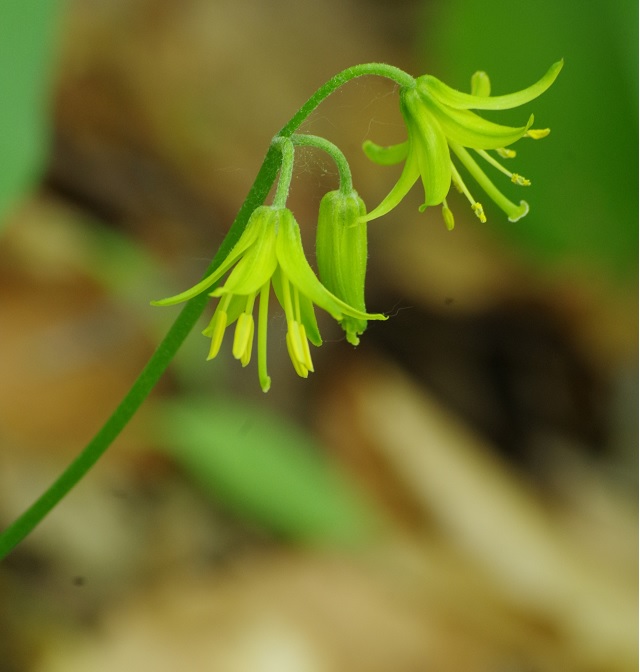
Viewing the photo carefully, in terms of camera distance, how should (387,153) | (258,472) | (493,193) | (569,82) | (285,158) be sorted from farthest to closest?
(569,82), (258,472), (387,153), (493,193), (285,158)

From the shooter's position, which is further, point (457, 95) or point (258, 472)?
point (258, 472)

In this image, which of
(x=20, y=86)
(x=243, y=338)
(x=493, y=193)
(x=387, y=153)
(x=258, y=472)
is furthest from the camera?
(x=258, y=472)

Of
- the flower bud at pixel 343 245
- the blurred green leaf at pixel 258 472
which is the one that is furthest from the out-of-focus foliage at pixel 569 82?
the flower bud at pixel 343 245

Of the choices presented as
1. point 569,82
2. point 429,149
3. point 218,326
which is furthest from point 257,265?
point 569,82

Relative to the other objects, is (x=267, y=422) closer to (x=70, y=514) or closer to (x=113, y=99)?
(x=70, y=514)

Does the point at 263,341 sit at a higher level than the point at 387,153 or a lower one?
lower

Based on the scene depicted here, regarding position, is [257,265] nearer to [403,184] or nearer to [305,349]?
[305,349]

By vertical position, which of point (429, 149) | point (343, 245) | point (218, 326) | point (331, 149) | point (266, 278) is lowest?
point (218, 326)

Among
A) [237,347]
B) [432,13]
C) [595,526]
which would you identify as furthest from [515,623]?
[432,13]
